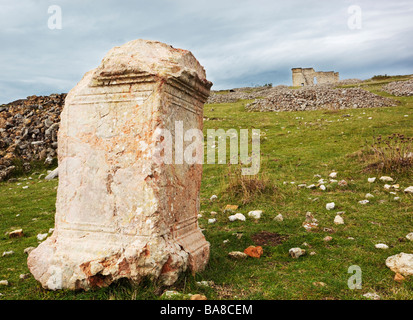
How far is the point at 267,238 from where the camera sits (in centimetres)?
461

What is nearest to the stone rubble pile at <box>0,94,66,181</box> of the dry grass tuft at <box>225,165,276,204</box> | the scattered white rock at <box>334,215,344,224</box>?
the dry grass tuft at <box>225,165,276,204</box>

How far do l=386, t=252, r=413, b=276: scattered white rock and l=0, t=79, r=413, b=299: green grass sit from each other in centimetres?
7

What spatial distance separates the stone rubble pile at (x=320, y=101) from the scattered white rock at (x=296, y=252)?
15681mm

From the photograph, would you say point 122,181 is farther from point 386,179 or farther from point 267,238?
point 386,179

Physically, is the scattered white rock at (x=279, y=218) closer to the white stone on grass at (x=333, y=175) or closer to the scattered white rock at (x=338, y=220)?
the scattered white rock at (x=338, y=220)

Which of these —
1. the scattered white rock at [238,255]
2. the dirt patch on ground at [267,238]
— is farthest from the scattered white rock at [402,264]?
the scattered white rock at [238,255]

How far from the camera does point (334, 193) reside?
6.23 meters

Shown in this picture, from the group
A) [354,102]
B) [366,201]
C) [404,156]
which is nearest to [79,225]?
[366,201]

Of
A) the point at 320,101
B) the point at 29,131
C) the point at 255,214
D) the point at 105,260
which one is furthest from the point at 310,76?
the point at 105,260

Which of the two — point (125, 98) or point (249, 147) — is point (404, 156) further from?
point (125, 98)

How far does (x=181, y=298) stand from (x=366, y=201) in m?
4.21

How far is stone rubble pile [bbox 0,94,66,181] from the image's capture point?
1159cm

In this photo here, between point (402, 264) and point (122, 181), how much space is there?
2.97 meters

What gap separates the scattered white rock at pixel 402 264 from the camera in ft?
10.5
